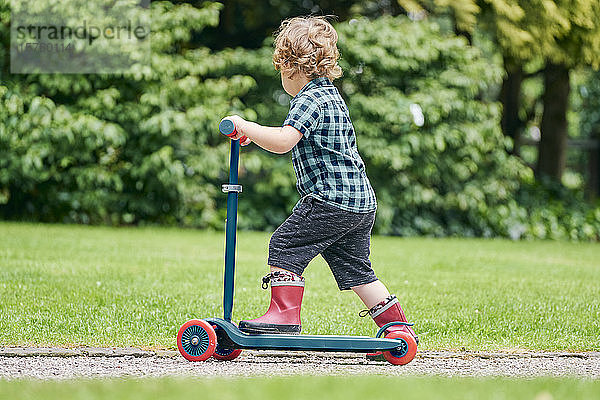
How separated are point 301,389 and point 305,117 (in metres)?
1.33

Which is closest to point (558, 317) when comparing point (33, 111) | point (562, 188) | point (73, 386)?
point (73, 386)

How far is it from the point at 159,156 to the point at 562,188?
661 cm

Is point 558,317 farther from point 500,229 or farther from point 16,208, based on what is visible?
point 16,208

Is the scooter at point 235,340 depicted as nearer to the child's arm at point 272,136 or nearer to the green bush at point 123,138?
the child's arm at point 272,136

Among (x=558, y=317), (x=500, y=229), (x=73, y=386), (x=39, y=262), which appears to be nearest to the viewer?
(x=73, y=386)

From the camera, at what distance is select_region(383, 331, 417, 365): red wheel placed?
3730 millimetres

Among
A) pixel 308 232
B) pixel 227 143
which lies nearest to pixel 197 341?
pixel 308 232

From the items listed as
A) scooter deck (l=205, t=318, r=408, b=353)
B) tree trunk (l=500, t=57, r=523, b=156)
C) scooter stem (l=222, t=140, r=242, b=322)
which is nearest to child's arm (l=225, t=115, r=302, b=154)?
scooter stem (l=222, t=140, r=242, b=322)

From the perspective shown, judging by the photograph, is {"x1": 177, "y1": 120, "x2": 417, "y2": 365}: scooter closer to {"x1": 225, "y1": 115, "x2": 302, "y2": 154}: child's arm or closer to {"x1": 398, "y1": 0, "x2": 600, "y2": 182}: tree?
{"x1": 225, "y1": 115, "x2": 302, "y2": 154}: child's arm

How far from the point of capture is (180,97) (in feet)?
36.0

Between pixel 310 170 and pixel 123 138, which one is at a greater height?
pixel 123 138

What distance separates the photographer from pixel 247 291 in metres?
6.01

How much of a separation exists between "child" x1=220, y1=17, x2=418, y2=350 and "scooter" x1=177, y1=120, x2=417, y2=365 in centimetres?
6

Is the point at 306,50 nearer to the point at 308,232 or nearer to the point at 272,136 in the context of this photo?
the point at 272,136
